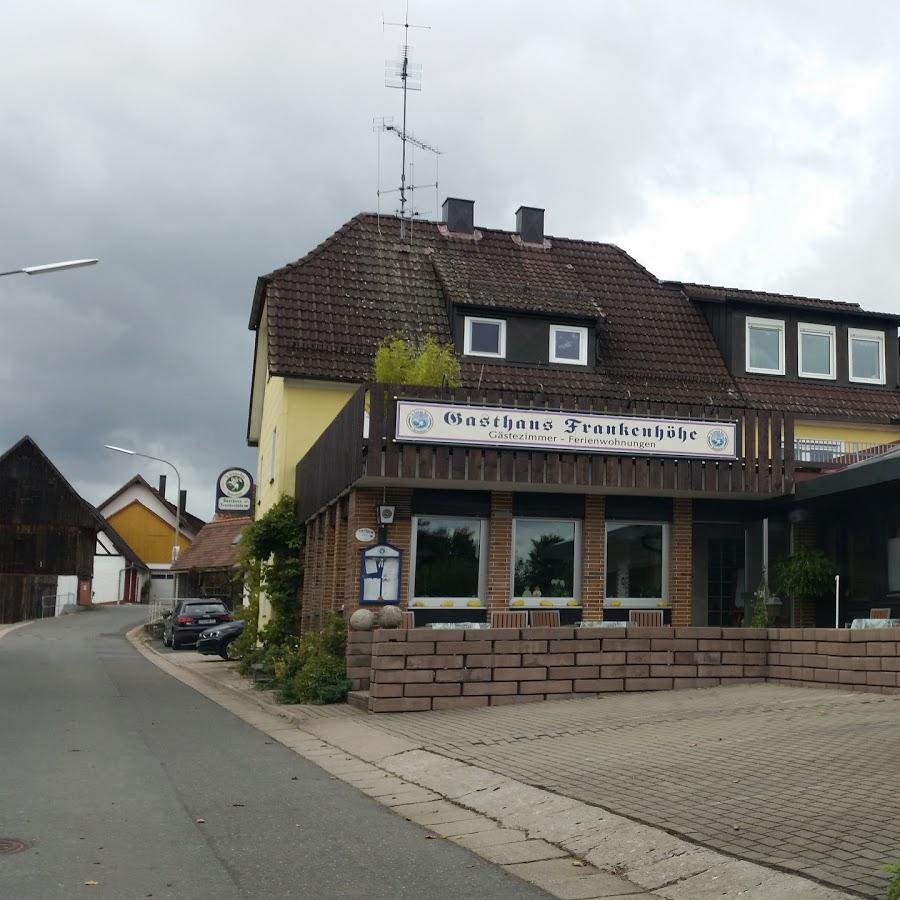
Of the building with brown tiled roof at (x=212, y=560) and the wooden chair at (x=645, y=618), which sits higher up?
the building with brown tiled roof at (x=212, y=560)

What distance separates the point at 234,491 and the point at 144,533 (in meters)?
57.4

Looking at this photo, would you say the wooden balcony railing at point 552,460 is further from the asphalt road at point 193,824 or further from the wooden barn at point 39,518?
the wooden barn at point 39,518

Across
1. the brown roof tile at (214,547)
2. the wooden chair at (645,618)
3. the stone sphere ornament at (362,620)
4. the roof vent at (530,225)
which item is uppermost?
the roof vent at (530,225)

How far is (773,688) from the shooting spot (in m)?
15.0

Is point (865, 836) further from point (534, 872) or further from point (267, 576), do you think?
point (267, 576)

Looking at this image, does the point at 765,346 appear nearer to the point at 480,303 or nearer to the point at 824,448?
the point at 824,448

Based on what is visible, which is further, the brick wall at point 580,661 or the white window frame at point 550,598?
the white window frame at point 550,598

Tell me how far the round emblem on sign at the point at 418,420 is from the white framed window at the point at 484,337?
8841 mm

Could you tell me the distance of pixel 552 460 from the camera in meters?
18.1

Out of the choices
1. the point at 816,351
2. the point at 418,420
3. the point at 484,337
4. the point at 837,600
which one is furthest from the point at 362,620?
the point at 816,351

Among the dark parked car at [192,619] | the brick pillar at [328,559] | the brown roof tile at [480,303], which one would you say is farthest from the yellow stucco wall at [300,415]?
the dark parked car at [192,619]

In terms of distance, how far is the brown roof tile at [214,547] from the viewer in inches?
1970

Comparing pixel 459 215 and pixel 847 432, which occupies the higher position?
pixel 459 215

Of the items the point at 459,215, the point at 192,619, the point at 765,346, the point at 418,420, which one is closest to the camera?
the point at 418,420
